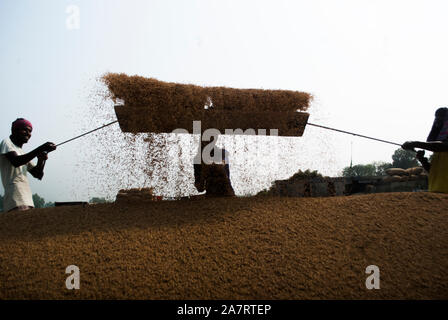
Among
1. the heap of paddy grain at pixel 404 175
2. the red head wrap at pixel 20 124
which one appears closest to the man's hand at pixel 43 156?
the red head wrap at pixel 20 124

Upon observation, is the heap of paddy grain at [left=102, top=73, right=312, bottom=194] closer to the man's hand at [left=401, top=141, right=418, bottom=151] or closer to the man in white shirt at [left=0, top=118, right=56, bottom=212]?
the man in white shirt at [left=0, top=118, right=56, bottom=212]

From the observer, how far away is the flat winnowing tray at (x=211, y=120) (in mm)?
4809

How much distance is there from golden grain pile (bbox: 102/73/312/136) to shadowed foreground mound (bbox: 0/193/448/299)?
4.66ft

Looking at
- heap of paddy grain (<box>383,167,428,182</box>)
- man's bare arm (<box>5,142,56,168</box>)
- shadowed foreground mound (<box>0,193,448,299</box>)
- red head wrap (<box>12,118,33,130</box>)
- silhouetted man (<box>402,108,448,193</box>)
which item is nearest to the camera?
shadowed foreground mound (<box>0,193,448,299</box>)

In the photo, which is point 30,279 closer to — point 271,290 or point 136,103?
point 271,290

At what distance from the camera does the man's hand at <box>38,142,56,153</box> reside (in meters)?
4.13

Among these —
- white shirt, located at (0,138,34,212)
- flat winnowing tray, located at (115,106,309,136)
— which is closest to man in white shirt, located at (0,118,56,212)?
white shirt, located at (0,138,34,212)

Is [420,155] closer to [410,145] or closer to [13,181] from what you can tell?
[410,145]

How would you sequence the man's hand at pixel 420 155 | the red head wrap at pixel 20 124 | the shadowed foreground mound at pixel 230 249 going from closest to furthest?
the shadowed foreground mound at pixel 230 249
the red head wrap at pixel 20 124
the man's hand at pixel 420 155

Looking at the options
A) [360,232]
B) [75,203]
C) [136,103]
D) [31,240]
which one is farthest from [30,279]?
[360,232]

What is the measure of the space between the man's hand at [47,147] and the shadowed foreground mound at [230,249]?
Result: 922 mm

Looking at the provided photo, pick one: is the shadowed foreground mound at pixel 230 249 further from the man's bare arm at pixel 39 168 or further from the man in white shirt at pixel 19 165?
the man's bare arm at pixel 39 168
